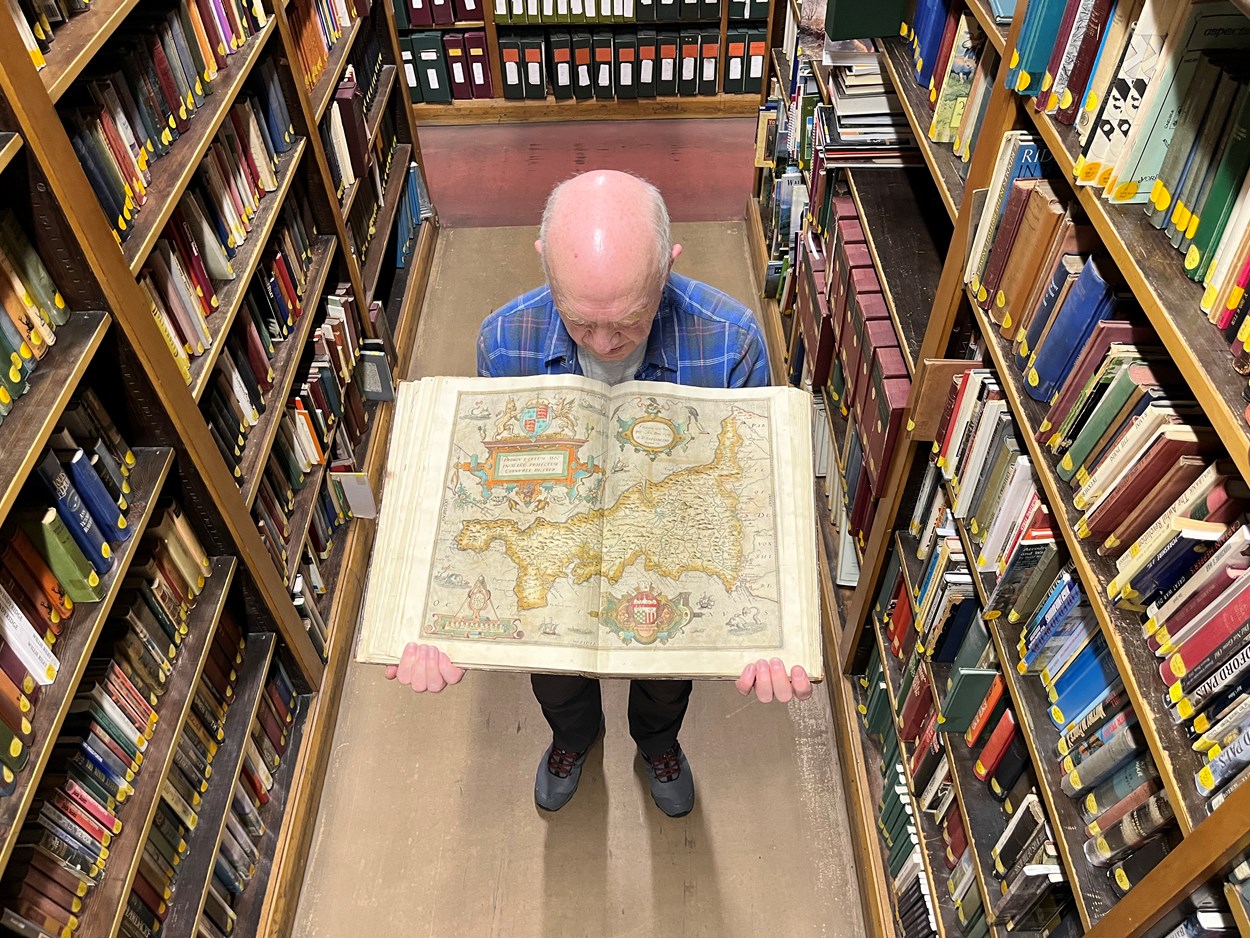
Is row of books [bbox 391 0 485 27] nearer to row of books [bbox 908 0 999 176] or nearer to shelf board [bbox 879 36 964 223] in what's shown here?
shelf board [bbox 879 36 964 223]

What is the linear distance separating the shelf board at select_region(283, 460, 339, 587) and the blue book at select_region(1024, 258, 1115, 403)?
5.90ft

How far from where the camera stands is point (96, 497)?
1.42 m

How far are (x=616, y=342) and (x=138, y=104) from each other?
1.08 meters

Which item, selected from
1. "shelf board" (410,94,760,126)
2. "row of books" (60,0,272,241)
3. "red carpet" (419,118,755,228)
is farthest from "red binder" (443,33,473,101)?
"row of books" (60,0,272,241)

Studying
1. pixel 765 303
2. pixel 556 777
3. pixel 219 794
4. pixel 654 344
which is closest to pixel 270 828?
pixel 219 794

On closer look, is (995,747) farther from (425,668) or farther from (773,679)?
(425,668)

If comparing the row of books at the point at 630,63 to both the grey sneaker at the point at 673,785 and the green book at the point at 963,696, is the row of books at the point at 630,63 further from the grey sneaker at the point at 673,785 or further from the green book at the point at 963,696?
Answer: the green book at the point at 963,696

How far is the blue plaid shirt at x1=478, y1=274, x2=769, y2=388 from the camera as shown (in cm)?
164

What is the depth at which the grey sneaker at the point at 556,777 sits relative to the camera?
2205 millimetres

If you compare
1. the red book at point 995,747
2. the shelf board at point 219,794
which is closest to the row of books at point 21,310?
the shelf board at point 219,794

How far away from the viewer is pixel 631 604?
1399 millimetres

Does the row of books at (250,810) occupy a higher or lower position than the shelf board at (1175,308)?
lower

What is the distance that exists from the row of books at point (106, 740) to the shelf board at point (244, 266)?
0.30 metres

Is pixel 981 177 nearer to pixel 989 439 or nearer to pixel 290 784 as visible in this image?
pixel 989 439
